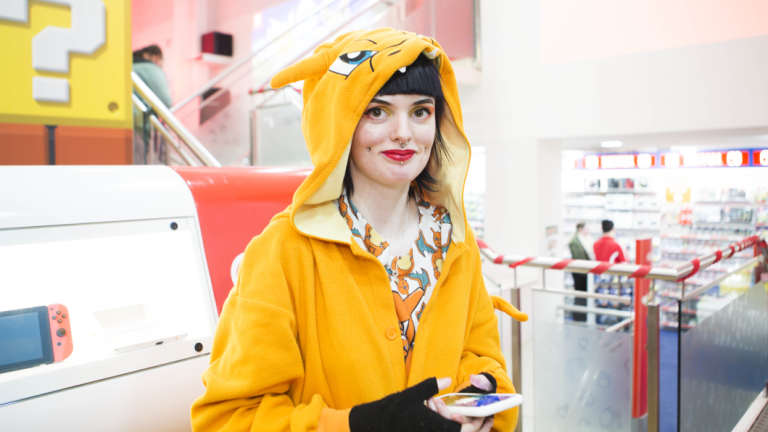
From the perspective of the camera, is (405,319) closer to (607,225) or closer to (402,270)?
(402,270)

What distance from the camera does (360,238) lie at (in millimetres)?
1037

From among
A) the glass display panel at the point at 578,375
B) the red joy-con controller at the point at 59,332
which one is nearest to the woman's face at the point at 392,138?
the red joy-con controller at the point at 59,332

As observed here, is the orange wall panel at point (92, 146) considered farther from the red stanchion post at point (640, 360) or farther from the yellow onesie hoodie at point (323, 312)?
the red stanchion post at point (640, 360)

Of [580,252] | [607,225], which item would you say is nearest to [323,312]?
[580,252]

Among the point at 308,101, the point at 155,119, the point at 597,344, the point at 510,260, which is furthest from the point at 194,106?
the point at 308,101

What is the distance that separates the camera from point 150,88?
5.14 metres

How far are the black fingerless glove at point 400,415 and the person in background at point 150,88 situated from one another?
2912 millimetres

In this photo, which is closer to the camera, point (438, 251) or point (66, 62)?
point (438, 251)

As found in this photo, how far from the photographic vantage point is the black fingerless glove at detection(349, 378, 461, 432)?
33.1 inches

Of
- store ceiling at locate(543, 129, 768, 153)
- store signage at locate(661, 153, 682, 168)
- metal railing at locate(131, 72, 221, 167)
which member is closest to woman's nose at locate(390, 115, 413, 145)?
metal railing at locate(131, 72, 221, 167)

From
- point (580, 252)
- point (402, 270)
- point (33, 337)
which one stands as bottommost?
point (580, 252)

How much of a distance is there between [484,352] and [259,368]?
1.63 feet

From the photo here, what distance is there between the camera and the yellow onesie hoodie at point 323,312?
880mm

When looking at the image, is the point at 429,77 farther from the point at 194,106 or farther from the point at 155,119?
the point at 194,106
